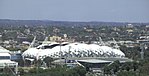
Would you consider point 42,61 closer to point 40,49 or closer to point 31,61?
point 31,61

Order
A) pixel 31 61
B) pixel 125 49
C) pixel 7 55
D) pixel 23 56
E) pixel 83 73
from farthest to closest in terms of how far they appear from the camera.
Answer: pixel 125 49, pixel 23 56, pixel 31 61, pixel 7 55, pixel 83 73

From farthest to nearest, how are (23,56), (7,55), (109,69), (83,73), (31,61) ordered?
(23,56)
(31,61)
(7,55)
(109,69)
(83,73)

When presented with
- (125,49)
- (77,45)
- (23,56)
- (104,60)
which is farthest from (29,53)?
(125,49)

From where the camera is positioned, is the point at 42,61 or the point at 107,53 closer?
the point at 42,61

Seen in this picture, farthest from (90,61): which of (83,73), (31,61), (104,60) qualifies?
(83,73)

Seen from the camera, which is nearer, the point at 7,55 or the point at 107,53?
the point at 7,55

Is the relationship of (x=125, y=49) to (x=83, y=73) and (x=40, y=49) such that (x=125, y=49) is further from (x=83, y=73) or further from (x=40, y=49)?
(x=83, y=73)

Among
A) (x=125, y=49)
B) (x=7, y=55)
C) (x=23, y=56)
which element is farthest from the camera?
(x=125, y=49)

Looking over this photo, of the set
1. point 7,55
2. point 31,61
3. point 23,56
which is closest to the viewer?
point 7,55

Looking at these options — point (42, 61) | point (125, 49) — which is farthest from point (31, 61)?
point (125, 49)
